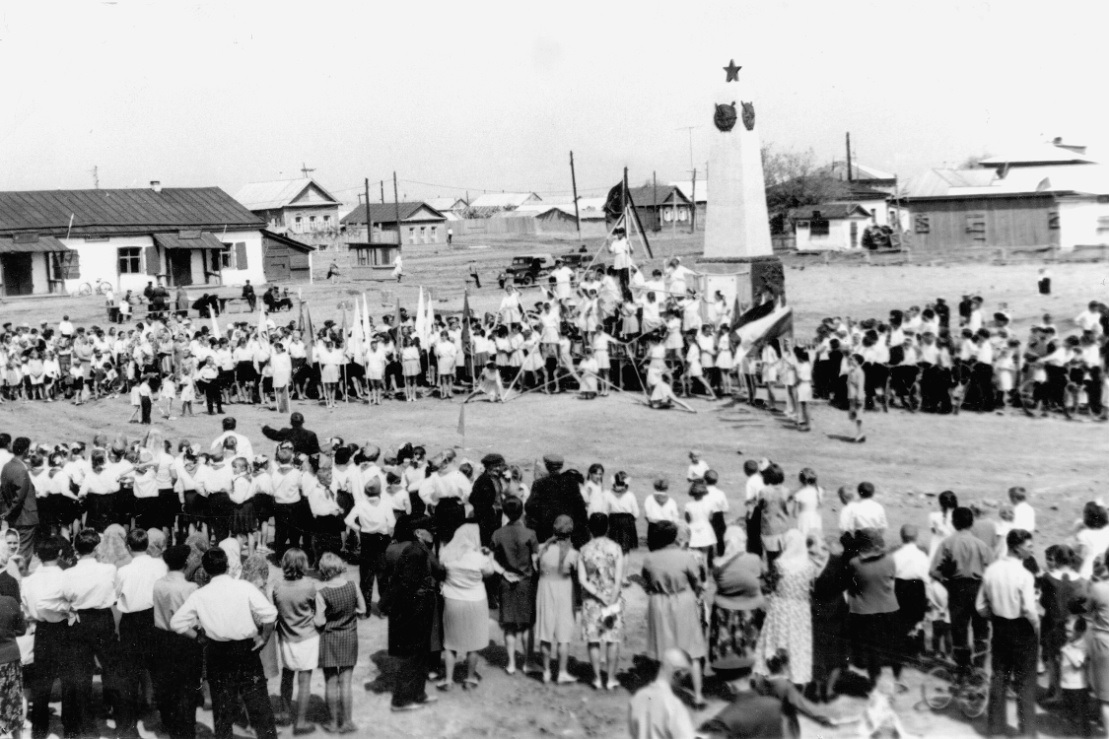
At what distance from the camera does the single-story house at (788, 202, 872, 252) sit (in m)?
51.8

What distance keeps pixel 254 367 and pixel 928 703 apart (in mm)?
A: 17608

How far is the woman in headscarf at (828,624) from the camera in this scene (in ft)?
29.8

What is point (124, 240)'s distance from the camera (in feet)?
→ 159

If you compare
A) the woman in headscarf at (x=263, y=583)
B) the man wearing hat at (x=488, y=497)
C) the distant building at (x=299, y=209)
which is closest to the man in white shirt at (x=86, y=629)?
the woman in headscarf at (x=263, y=583)

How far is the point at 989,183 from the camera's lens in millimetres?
Answer: 47156

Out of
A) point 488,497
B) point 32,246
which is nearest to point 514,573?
point 488,497

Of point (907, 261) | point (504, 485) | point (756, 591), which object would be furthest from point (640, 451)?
point (907, 261)

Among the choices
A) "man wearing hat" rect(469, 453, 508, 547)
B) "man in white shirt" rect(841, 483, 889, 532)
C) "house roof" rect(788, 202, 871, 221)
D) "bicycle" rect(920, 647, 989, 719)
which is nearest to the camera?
"bicycle" rect(920, 647, 989, 719)

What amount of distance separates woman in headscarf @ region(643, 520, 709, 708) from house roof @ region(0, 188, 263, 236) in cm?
4436

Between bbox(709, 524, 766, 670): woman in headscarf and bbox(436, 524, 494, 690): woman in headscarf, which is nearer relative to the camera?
bbox(709, 524, 766, 670): woman in headscarf

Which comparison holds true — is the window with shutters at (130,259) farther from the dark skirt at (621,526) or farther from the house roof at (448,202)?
the house roof at (448,202)

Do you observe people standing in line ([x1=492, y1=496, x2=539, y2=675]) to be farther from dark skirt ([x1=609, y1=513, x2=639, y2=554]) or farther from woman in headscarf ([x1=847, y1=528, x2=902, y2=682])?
woman in headscarf ([x1=847, y1=528, x2=902, y2=682])

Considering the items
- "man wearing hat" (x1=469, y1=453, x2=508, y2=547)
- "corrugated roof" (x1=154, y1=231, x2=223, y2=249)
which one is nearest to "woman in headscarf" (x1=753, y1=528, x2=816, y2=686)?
"man wearing hat" (x1=469, y1=453, x2=508, y2=547)

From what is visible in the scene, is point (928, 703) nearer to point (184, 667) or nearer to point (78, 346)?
point (184, 667)
